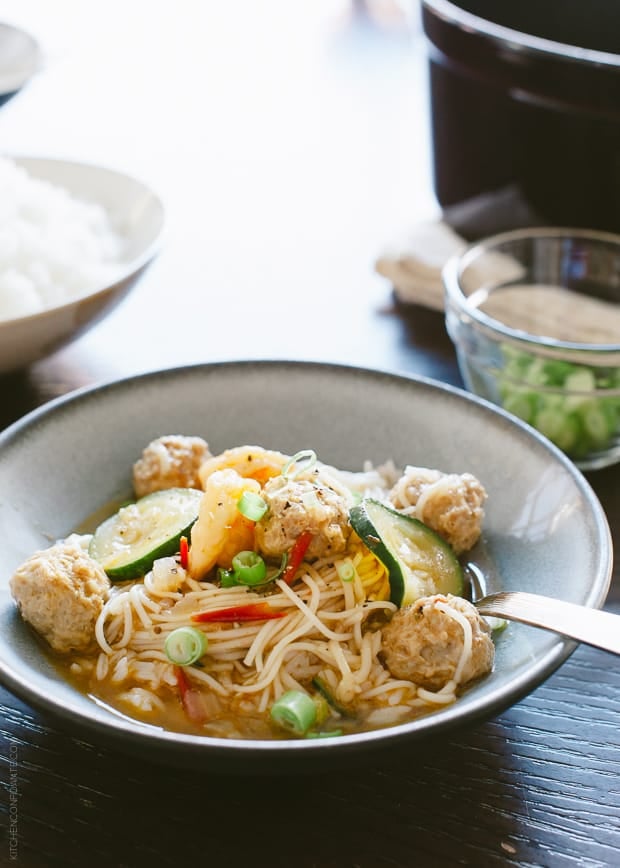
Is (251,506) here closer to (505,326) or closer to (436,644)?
(436,644)

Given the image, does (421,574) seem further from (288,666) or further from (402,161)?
(402,161)

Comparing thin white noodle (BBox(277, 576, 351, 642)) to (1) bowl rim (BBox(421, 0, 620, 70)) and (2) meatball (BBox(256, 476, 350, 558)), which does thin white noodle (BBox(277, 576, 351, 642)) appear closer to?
(2) meatball (BBox(256, 476, 350, 558))

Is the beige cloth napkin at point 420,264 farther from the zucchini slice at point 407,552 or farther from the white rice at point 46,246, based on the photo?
the zucchini slice at point 407,552

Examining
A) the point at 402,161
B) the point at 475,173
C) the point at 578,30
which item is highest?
the point at 578,30

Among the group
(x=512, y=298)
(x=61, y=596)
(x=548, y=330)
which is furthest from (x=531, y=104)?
(x=61, y=596)

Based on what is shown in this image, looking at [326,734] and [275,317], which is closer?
[326,734]

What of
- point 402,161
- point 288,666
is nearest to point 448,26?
point 402,161
